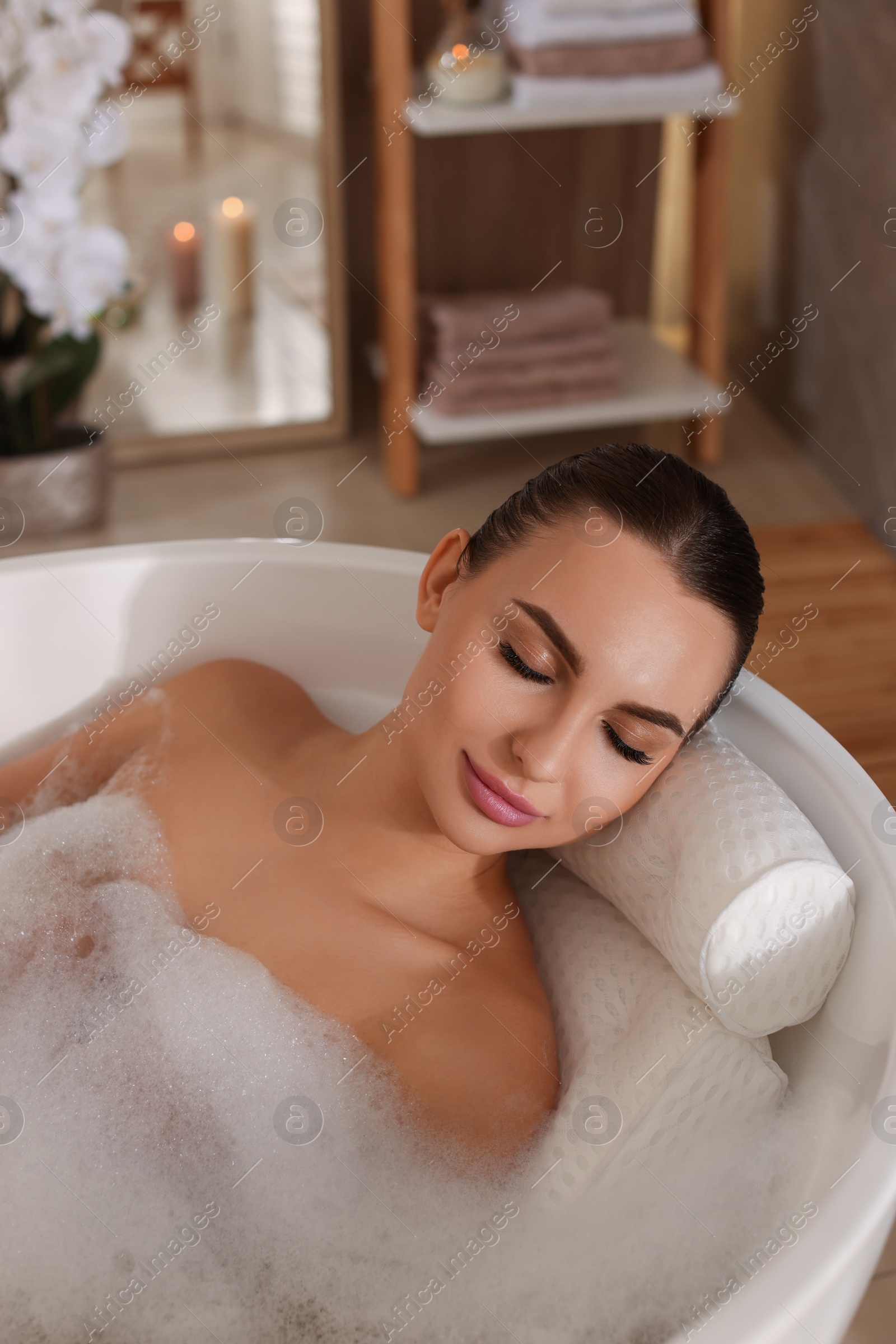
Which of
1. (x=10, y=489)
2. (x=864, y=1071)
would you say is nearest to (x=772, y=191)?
(x=10, y=489)

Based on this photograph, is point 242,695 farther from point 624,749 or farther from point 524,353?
point 524,353

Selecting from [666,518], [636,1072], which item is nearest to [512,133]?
[666,518]

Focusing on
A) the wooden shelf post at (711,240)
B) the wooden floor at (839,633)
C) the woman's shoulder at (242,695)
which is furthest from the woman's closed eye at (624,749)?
the wooden shelf post at (711,240)

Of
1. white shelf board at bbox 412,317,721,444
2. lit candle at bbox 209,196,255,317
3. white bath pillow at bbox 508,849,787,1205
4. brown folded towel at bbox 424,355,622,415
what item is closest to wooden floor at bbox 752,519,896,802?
white shelf board at bbox 412,317,721,444

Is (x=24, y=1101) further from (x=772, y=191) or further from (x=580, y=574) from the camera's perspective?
(x=772, y=191)

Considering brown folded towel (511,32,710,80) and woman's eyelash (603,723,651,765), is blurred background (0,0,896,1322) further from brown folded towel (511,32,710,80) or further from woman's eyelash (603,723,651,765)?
woman's eyelash (603,723,651,765)

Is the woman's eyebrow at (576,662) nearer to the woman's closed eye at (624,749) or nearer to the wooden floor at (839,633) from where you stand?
the woman's closed eye at (624,749)

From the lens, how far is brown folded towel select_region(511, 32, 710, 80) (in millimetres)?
2193

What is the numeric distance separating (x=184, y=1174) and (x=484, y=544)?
0.59 meters

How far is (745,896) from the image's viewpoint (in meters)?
0.95

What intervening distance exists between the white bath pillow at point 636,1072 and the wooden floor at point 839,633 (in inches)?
33.7

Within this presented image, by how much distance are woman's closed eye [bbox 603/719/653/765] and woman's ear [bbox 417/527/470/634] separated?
0.22 m

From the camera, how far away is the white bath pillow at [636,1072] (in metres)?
0.97

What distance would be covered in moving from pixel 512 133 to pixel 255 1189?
89.4 inches
